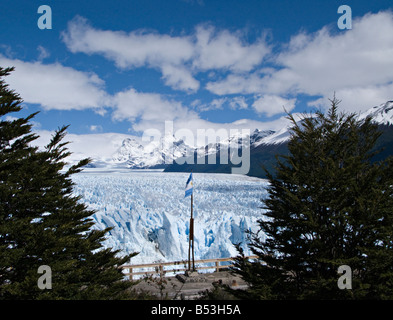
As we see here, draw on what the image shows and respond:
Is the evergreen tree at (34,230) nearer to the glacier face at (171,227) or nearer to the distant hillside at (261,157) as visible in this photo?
the glacier face at (171,227)

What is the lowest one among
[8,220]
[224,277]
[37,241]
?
[224,277]

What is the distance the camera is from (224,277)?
62.3ft

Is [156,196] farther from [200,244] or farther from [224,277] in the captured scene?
[224,277]

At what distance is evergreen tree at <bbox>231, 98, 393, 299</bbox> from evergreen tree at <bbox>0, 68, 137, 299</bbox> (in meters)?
5.34

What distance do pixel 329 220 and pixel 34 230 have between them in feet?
27.2

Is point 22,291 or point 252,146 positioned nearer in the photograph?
point 22,291

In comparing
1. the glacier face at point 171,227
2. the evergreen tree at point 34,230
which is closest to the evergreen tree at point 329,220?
the evergreen tree at point 34,230

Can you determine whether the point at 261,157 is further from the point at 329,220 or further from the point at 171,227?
the point at 329,220

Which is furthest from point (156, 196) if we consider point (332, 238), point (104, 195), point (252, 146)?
point (252, 146)

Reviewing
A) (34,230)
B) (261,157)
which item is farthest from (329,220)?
(261,157)

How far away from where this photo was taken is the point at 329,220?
7.97 meters

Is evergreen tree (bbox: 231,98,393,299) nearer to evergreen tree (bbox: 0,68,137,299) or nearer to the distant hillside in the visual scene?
evergreen tree (bbox: 0,68,137,299)

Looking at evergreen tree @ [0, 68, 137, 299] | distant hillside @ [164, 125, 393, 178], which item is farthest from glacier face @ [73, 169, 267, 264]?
distant hillside @ [164, 125, 393, 178]
